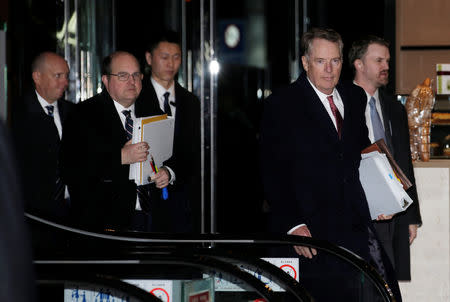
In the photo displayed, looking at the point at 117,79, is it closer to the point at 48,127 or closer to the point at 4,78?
the point at 48,127

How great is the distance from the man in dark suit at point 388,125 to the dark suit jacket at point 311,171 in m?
0.85

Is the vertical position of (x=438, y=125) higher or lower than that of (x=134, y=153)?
higher

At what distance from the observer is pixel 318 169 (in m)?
3.37

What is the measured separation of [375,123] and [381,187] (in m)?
0.87

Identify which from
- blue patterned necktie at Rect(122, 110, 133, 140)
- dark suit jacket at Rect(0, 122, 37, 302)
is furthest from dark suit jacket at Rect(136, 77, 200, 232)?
dark suit jacket at Rect(0, 122, 37, 302)

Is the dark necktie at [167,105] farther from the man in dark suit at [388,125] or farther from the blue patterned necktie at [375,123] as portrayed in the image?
the blue patterned necktie at [375,123]

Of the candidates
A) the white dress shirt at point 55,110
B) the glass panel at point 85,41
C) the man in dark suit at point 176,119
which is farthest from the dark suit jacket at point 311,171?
Answer: the glass panel at point 85,41

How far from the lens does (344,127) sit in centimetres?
346

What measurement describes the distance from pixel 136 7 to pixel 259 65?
1103 millimetres

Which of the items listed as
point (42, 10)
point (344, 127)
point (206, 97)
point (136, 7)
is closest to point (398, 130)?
point (344, 127)

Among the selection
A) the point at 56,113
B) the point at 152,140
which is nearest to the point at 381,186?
the point at 152,140

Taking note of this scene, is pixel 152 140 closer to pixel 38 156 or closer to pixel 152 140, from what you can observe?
pixel 152 140

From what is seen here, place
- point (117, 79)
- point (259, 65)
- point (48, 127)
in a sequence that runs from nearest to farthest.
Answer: point (117, 79)
point (48, 127)
point (259, 65)

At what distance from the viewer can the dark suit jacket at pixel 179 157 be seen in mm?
4402
